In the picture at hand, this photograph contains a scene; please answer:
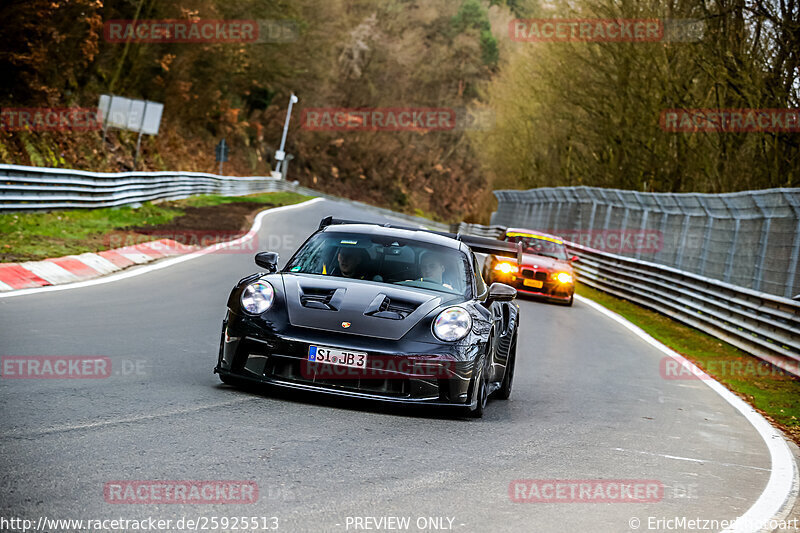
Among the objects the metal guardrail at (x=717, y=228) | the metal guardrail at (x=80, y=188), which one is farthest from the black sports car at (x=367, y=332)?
the metal guardrail at (x=80, y=188)

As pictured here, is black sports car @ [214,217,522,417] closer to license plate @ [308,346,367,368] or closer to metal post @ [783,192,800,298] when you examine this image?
license plate @ [308,346,367,368]

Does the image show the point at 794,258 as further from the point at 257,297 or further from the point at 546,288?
the point at 257,297

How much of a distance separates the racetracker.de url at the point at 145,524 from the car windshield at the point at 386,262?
13.1ft

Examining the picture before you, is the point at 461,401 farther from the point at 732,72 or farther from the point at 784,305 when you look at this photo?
the point at 732,72

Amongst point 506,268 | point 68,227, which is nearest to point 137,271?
point 68,227

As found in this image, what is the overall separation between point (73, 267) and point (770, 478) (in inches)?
429

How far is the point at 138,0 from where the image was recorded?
43.8 metres

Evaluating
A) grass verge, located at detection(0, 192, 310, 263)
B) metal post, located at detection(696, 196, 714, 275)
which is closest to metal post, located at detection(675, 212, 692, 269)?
metal post, located at detection(696, 196, 714, 275)

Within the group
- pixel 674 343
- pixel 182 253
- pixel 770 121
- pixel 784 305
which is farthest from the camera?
pixel 770 121

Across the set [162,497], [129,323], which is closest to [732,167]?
[129,323]

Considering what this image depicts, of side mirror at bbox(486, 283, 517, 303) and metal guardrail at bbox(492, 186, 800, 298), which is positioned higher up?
metal guardrail at bbox(492, 186, 800, 298)

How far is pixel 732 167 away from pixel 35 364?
23511mm

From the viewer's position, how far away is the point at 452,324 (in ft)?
24.6

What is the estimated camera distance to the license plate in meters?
7.12
